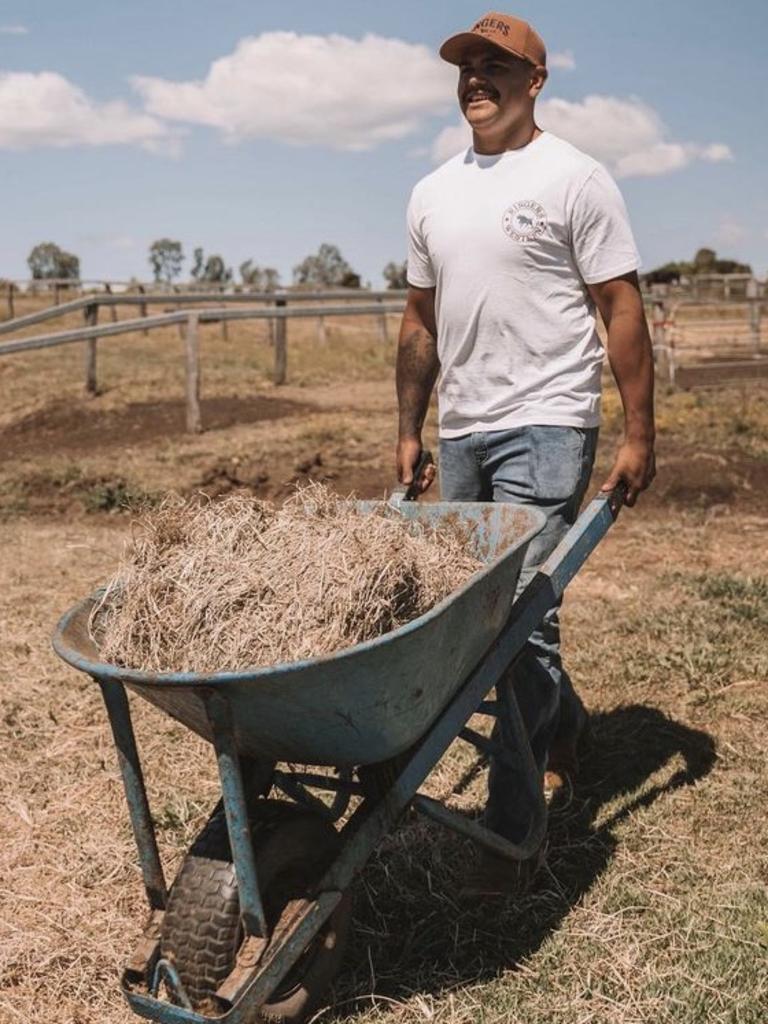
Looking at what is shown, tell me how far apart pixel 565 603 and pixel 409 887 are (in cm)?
278

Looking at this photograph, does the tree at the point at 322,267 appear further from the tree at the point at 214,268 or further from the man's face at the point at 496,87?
the man's face at the point at 496,87

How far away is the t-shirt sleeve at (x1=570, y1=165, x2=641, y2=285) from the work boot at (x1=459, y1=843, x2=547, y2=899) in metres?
1.61

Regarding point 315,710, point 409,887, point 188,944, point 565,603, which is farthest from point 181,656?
point 565,603

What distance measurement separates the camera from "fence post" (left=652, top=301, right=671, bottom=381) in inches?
603

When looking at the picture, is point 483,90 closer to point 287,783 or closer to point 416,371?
point 416,371

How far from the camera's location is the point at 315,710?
2330 millimetres

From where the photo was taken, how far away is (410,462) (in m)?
3.66

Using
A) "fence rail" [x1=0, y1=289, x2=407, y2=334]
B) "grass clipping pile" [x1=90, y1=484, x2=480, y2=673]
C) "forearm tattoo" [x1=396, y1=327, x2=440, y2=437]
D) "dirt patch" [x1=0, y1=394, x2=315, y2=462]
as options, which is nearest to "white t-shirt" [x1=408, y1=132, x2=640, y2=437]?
"forearm tattoo" [x1=396, y1=327, x2=440, y2=437]

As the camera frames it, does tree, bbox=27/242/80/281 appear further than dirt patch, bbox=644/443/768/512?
Yes

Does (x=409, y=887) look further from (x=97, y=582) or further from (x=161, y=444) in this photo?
(x=161, y=444)

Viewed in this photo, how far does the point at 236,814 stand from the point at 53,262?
366 ft

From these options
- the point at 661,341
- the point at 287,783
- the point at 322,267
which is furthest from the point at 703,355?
the point at 322,267

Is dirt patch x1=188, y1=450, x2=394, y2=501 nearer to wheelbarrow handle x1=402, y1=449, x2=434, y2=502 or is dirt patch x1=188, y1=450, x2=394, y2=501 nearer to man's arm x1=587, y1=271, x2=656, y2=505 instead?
wheelbarrow handle x1=402, y1=449, x2=434, y2=502

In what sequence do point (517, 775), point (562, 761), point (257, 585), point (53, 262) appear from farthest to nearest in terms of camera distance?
point (53, 262) → point (562, 761) → point (517, 775) → point (257, 585)
